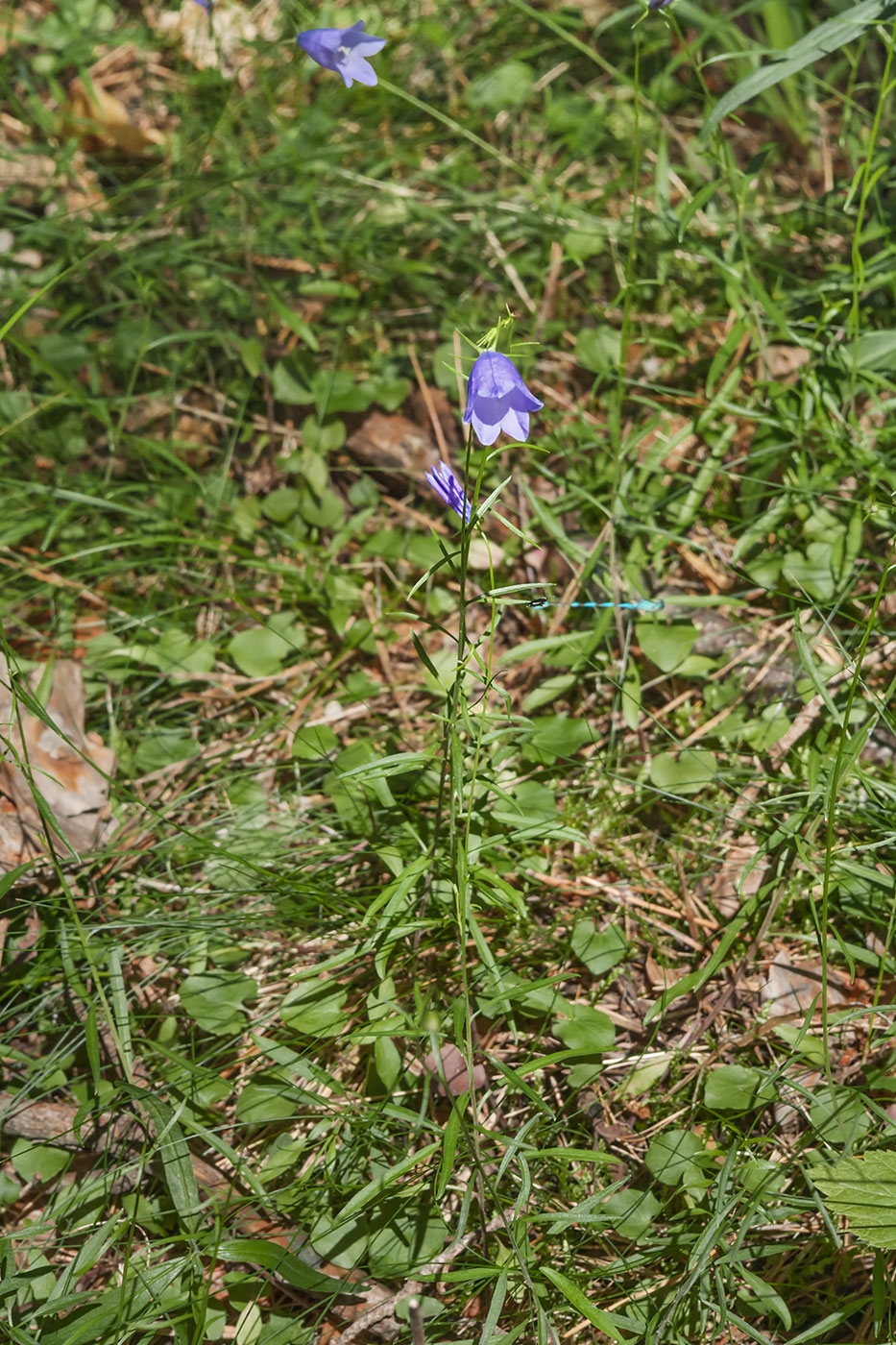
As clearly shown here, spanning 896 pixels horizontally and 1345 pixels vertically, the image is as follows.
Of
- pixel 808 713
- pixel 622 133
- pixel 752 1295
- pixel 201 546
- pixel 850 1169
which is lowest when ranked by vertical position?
pixel 752 1295

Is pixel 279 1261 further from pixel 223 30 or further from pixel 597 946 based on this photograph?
pixel 223 30

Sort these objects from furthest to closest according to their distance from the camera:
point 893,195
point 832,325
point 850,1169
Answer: point 893,195, point 832,325, point 850,1169

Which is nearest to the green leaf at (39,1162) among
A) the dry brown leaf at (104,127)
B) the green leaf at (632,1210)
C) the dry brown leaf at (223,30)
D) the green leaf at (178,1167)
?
the green leaf at (178,1167)

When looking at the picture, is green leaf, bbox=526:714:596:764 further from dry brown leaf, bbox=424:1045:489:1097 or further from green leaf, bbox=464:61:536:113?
green leaf, bbox=464:61:536:113

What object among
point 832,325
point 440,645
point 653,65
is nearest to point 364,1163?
point 440,645

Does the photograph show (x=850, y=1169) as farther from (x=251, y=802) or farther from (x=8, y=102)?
(x=8, y=102)
